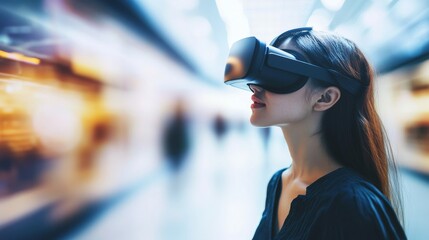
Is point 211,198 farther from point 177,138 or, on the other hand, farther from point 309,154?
point 309,154

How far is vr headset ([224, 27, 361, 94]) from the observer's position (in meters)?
0.77

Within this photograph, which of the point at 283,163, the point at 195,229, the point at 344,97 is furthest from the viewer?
the point at 283,163

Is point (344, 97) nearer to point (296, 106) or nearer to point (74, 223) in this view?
point (296, 106)

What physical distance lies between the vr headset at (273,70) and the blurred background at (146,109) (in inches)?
7.6

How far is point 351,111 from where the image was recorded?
834 millimetres

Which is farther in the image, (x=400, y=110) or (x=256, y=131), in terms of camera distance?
(x=256, y=131)

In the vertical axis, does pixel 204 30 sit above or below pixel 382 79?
above

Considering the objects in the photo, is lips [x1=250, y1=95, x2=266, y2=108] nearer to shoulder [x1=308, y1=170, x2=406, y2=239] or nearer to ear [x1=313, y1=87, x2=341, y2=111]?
ear [x1=313, y1=87, x2=341, y2=111]

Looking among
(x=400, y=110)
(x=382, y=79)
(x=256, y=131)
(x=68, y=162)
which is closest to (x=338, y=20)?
(x=382, y=79)

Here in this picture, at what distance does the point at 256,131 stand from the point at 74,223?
8.23 ft

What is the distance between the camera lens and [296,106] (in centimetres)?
84

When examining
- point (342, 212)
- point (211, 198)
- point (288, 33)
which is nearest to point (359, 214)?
point (342, 212)

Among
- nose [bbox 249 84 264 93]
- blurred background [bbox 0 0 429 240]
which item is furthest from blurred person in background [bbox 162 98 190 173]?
nose [bbox 249 84 264 93]

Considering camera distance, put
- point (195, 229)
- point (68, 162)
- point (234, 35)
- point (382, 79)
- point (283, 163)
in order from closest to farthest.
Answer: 1. point (68, 162)
2. point (382, 79)
3. point (195, 229)
4. point (234, 35)
5. point (283, 163)
